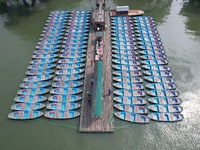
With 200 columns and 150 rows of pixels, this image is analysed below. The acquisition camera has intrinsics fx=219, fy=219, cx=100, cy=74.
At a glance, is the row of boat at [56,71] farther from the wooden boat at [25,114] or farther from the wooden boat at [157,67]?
the wooden boat at [157,67]

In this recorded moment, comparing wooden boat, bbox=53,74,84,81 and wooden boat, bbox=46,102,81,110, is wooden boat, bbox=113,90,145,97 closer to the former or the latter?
wooden boat, bbox=46,102,81,110

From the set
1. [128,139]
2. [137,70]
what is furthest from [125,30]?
[128,139]

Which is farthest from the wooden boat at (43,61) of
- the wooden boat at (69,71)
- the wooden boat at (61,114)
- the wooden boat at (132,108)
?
the wooden boat at (132,108)

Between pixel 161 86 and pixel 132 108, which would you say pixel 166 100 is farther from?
pixel 132 108

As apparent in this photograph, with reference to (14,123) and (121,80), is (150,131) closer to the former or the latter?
(121,80)

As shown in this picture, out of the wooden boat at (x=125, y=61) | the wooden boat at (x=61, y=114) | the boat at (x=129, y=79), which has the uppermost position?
the wooden boat at (x=125, y=61)
